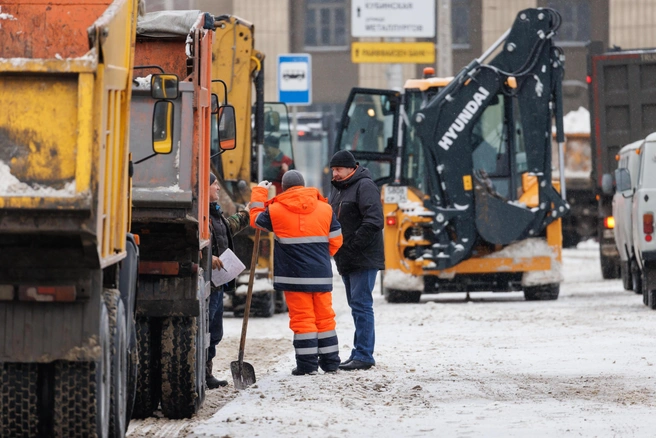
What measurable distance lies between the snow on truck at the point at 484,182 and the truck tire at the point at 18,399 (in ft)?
36.2

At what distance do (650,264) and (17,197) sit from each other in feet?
34.5

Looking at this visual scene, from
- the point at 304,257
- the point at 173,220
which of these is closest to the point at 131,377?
the point at 173,220

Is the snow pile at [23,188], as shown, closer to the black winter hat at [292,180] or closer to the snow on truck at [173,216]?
the snow on truck at [173,216]

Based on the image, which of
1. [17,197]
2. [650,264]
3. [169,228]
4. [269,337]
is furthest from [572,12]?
[17,197]

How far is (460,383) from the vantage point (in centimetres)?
973

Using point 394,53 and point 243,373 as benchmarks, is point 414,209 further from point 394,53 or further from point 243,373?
point 243,373

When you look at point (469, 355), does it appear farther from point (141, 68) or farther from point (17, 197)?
point (17, 197)

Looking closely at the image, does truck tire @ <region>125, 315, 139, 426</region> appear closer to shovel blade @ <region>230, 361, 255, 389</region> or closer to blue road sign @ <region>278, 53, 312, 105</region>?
shovel blade @ <region>230, 361, 255, 389</region>

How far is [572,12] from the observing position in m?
37.1

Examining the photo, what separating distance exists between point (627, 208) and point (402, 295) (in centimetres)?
303

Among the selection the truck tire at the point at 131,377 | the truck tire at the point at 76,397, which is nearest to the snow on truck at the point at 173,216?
the truck tire at the point at 131,377

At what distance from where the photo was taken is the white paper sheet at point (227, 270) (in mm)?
9680

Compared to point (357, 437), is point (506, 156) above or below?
above

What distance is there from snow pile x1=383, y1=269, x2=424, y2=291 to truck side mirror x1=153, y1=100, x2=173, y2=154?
1014 centimetres
